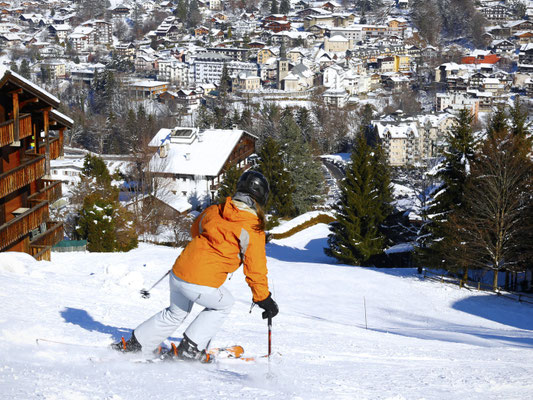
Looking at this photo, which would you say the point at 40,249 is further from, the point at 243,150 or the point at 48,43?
the point at 48,43

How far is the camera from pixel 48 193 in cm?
1440

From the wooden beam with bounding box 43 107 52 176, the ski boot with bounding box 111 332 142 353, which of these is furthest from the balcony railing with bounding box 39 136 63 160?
the ski boot with bounding box 111 332 142 353

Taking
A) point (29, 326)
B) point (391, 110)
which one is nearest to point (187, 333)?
point (29, 326)

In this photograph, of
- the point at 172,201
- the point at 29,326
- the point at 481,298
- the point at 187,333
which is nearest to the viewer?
the point at 187,333

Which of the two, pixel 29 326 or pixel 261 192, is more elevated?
pixel 261 192

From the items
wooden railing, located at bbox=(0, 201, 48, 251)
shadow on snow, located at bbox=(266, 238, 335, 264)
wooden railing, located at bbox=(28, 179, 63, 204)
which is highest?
wooden railing, located at bbox=(28, 179, 63, 204)

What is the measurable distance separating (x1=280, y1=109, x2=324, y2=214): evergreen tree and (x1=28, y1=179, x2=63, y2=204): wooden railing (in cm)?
1814

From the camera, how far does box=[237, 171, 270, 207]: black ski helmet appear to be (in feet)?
12.8

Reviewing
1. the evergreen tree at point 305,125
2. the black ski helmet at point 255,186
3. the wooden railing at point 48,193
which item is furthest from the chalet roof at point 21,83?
the evergreen tree at point 305,125

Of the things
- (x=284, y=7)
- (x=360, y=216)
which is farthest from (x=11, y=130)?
(x=284, y=7)

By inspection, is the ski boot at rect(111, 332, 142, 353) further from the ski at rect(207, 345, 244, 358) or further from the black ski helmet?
the black ski helmet

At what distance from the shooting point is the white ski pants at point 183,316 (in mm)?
4098

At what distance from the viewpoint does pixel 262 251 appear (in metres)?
3.89

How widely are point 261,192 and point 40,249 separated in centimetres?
1069
